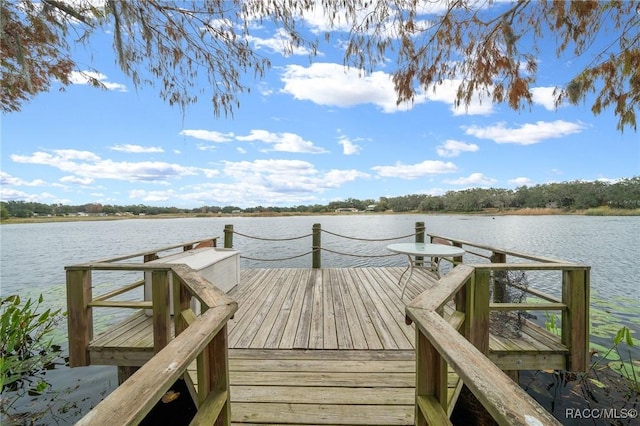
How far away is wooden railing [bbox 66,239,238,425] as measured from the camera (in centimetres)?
68

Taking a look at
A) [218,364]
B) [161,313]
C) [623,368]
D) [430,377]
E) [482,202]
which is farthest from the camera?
[482,202]

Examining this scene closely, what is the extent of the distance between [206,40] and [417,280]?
455 cm

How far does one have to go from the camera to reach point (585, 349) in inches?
99.1

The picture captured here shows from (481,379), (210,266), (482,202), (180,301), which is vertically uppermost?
(482,202)

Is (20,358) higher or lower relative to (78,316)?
lower

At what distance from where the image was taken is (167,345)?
956 mm

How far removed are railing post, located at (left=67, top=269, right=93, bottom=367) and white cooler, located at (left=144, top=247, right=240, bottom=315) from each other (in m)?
0.64

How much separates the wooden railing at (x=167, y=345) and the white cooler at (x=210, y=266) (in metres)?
0.63

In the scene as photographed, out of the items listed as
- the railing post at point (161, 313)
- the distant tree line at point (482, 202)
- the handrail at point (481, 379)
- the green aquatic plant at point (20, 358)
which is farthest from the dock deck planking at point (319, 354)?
the distant tree line at point (482, 202)

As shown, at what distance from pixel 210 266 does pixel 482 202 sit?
62005mm

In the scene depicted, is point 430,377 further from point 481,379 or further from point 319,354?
point 319,354

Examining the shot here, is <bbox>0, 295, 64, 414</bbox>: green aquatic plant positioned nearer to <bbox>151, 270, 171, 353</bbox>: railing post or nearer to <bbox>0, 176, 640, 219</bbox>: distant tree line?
<bbox>151, 270, 171, 353</bbox>: railing post

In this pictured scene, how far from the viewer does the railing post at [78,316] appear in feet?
8.43

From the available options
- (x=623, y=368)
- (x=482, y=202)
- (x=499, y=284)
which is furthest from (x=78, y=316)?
(x=482, y=202)
